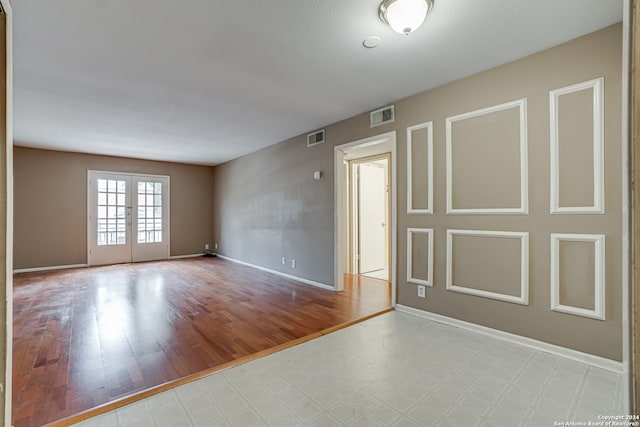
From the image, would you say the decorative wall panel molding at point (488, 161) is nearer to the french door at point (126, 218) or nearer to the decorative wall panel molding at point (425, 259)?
the decorative wall panel molding at point (425, 259)

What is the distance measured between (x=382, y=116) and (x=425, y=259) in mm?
1794

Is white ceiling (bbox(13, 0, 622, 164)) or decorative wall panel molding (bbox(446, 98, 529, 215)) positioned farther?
decorative wall panel molding (bbox(446, 98, 529, 215))

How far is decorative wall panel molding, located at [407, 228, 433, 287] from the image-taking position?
121 inches

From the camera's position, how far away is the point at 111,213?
6.47 meters

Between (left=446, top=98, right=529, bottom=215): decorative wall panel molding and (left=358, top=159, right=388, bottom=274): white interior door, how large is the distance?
2.55 m

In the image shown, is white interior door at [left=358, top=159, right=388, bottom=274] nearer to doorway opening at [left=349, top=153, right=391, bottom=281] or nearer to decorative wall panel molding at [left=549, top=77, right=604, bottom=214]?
doorway opening at [left=349, top=153, right=391, bottom=281]

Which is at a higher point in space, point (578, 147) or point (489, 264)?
point (578, 147)

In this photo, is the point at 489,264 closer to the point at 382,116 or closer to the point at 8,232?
the point at 382,116

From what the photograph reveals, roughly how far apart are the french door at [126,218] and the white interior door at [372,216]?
4.92m

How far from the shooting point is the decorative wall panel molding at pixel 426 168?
3.07m

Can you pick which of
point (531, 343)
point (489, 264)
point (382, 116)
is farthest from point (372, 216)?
point (531, 343)

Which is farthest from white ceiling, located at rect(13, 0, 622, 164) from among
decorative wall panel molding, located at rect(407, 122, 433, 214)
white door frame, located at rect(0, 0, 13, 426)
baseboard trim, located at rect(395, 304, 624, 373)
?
baseboard trim, located at rect(395, 304, 624, 373)

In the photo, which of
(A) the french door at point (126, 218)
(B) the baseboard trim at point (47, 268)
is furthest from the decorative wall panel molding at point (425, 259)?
(B) the baseboard trim at point (47, 268)

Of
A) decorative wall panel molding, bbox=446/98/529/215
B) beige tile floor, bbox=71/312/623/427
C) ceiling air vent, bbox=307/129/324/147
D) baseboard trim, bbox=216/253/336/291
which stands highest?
ceiling air vent, bbox=307/129/324/147
